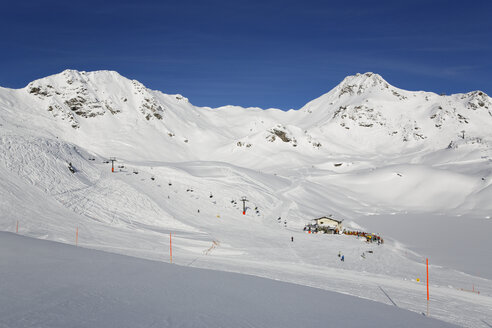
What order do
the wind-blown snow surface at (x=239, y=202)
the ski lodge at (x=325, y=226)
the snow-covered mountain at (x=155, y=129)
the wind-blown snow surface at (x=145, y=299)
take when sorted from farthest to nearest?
the snow-covered mountain at (x=155, y=129) < the ski lodge at (x=325, y=226) < the wind-blown snow surface at (x=239, y=202) < the wind-blown snow surface at (x=145, y=299)

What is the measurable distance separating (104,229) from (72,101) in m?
122

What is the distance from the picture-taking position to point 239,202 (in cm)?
6181

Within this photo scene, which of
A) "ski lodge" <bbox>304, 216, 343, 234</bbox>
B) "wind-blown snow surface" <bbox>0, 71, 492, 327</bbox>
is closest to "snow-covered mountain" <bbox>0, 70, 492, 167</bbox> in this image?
"wind-blown snow surface" <bbox>0, 71, 492, 327</bbox>

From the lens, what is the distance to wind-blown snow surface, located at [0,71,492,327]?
2539 centimetres

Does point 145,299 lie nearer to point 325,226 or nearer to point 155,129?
point 325,226

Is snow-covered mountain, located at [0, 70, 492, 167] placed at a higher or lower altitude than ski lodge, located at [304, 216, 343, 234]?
higher

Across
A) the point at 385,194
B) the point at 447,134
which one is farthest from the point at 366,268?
the point at 447,134

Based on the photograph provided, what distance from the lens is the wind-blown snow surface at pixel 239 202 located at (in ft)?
83.3

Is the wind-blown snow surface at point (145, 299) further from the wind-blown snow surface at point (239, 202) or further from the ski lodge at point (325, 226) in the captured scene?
the ski lodge at point (325, 226)

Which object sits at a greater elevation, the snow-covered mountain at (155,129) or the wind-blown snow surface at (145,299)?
the snow-covered mountain at (155,129)

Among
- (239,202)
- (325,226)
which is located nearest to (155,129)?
(239,202)

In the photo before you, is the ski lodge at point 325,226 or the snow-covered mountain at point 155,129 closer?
the ski lodge at point 325,226

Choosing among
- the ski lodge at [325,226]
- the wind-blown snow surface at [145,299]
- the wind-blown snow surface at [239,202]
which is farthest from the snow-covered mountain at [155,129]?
the wind-blown snow surface at [145,299]

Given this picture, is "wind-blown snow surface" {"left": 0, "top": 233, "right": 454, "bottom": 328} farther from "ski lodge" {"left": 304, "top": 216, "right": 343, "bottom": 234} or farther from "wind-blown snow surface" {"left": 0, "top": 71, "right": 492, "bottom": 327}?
"ski lodge" {"left": 304, "top": 216, "right": 343, "bottom": 234}
